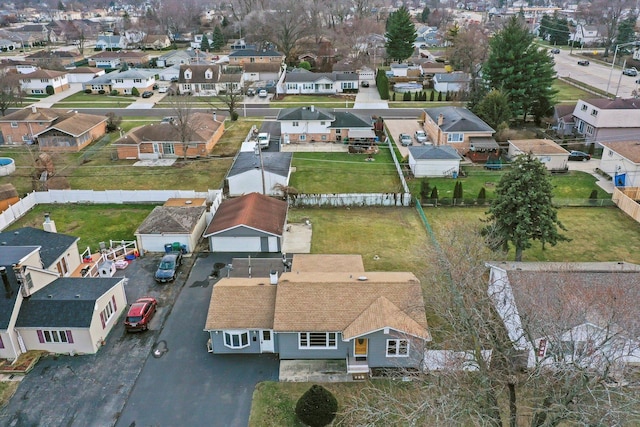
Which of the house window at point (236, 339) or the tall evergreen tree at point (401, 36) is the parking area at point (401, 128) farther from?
the tall evergreen tree at point (401, 36)

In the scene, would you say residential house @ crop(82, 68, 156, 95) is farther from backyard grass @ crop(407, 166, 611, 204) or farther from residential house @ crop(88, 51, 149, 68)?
backyard grass @ crop(407, 166, 611, 204)

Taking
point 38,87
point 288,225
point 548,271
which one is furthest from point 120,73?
point 548,271

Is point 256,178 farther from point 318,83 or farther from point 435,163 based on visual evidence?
point 318,83

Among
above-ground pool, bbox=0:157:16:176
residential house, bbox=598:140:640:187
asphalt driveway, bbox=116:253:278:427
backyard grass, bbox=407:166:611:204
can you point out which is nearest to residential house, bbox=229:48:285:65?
above-ground pool, bbox=0:157:16:176

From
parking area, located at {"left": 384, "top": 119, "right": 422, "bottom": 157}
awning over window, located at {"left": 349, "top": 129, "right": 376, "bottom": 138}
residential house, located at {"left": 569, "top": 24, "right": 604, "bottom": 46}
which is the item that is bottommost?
parking area, located at {"left": 384, "top": 119, "right": 422, "bottom": 157}

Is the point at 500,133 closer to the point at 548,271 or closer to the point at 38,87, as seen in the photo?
the point at 548,271

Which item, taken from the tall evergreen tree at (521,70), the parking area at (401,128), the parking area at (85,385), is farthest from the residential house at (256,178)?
the tall evergreen tree at (521,70)
